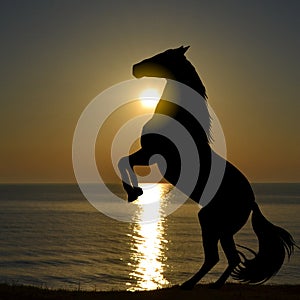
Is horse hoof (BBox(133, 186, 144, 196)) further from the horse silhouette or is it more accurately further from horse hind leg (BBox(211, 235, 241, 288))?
horse hind leg (BBox(211, 235, 241, 288))

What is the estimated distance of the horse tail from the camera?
10461mm

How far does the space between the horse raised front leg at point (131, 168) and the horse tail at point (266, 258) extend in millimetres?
2353

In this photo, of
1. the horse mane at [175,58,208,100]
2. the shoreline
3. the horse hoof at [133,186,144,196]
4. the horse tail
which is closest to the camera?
the shoreline

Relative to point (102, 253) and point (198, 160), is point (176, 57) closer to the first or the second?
point (198, 160)

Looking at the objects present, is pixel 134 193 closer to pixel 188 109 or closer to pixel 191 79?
pixel 188 109

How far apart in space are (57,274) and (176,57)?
43636 mm

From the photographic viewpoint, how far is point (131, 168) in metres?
9.91

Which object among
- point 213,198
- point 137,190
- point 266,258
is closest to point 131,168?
point 137,190

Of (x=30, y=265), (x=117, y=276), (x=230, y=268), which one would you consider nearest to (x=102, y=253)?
(x=30, y=265)

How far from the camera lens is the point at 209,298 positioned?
31.6ft

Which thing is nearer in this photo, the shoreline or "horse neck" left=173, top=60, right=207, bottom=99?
the shoreline

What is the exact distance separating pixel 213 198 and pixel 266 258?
1.58m


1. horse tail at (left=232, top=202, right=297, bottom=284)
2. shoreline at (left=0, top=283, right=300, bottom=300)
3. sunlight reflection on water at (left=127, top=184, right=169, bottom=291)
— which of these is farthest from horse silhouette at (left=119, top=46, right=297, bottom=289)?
sunlight reflection on water at (left=127, top=184, right=169, bottom=291)

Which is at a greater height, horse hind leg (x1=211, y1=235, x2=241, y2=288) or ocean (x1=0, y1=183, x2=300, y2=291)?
horse hind leg (x1=211, y1=235, x2=241, y2=288)
